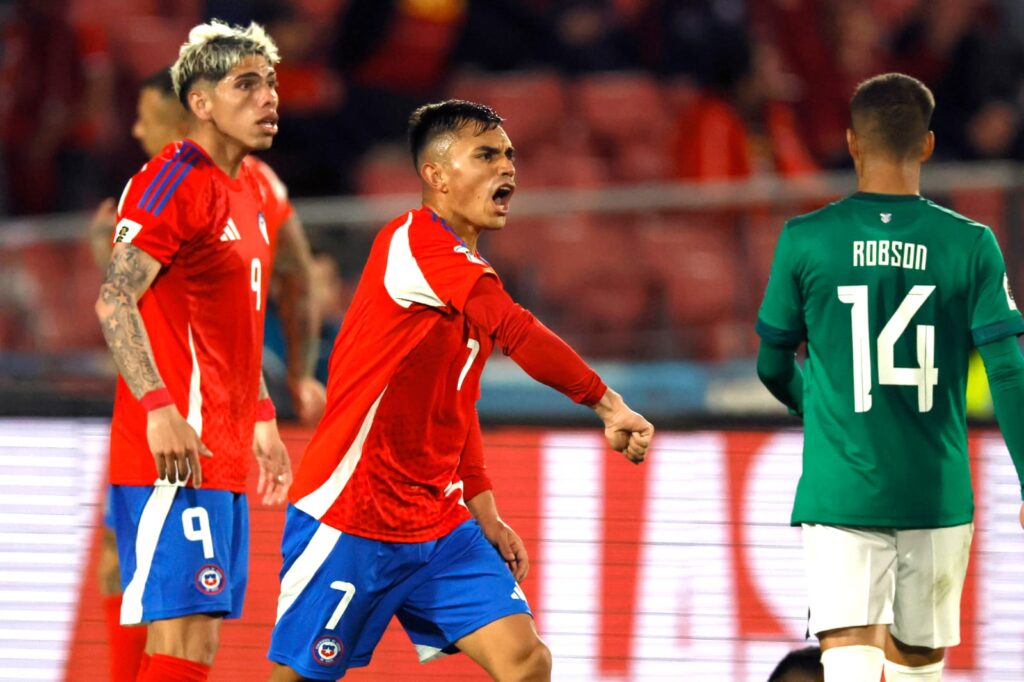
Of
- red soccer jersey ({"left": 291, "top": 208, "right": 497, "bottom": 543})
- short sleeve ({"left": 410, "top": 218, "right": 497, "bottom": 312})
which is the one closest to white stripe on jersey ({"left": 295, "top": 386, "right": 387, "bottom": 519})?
red soccer jersey ({"left": 291, "top": 208, "right": 497, "bottom": 543})

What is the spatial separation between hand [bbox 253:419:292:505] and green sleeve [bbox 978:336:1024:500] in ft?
7.13

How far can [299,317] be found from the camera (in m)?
5.98

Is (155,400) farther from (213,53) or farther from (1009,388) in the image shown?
(1009,388)

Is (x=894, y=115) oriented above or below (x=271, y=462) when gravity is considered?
above

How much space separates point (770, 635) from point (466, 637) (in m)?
1.60

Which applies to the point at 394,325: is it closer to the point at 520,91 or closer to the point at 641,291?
the point at 641,291

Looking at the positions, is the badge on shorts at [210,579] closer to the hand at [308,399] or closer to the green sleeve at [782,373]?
the hand at [308,399]

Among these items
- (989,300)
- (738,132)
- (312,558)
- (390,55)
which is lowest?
(312,558)

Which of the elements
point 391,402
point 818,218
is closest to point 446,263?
point 391,402

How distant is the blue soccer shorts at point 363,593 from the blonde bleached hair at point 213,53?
1370 mm

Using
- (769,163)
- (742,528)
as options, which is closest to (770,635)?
(742,528)

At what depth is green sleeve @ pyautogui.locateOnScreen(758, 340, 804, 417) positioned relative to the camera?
4691 millimetres

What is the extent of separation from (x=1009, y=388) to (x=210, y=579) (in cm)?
228

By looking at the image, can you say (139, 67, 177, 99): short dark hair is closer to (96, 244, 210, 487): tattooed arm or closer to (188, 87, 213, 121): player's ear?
(188, 87, 213, 121): player's ear
